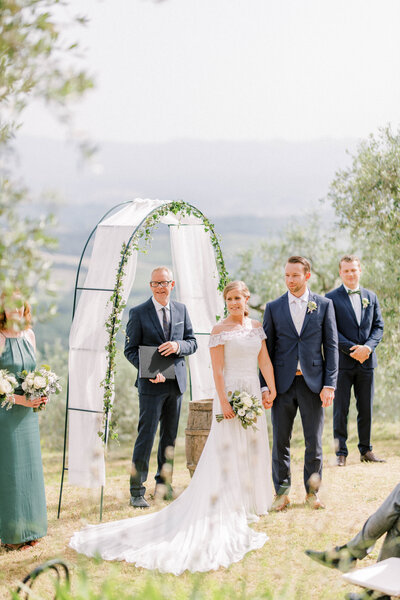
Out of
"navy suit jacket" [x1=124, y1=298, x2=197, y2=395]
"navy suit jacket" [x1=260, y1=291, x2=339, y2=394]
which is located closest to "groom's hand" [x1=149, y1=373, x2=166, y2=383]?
"navy suit jacket" [x1=124, y1=298, x2=197, y2=395]

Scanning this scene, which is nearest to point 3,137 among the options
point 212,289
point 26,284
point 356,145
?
point 26,284

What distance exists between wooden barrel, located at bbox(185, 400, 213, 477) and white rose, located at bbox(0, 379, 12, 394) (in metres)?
2.30

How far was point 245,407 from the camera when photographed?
5504 millimetres

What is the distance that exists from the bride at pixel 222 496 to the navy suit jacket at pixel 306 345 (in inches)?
5.3

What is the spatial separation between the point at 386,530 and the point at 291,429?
7.15 ft

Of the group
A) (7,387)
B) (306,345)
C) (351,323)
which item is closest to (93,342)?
(7,387)

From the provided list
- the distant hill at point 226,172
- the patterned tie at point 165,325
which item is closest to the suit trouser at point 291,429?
the patterned tie at point 165,325

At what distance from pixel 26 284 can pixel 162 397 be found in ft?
12.5

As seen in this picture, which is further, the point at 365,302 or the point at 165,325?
the point at 365,302

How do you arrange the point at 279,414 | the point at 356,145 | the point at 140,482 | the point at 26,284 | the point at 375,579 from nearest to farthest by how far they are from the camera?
the point at 26,284 → the point at 375,579 → the point at 279,414 → the point at 140,482 → the point at 356,145

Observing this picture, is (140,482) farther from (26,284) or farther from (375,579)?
(26,284)

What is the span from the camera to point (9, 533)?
5.24 meters

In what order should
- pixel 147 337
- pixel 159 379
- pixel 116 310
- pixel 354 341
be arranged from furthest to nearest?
pixel 354 341, pixel 147 337, pixel 159 379, pixel 116 310

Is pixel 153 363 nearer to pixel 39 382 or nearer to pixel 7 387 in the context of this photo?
pixel 39 382
